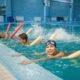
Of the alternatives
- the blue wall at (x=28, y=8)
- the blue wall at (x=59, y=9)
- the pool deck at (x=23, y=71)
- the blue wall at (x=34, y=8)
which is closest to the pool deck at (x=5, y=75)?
the pool deck at (x=23, y=71)

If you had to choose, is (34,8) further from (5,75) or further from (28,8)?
(5,75)

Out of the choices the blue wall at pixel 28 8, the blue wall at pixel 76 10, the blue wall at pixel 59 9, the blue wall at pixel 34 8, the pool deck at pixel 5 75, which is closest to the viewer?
the pool deck at pixel 5 75

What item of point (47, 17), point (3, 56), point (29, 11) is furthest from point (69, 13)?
point (3, 56)

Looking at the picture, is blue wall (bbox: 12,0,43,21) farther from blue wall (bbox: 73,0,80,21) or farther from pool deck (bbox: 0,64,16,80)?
pool deck (bbox: 0,64,16,80)

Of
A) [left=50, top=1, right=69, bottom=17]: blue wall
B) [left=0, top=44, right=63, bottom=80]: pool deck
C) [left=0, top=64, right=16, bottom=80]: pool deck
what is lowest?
[left=0, top=44, right=63, bottom=80]: pool deck

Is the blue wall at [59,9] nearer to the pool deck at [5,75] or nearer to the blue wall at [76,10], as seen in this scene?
the blue wall at [76,10]

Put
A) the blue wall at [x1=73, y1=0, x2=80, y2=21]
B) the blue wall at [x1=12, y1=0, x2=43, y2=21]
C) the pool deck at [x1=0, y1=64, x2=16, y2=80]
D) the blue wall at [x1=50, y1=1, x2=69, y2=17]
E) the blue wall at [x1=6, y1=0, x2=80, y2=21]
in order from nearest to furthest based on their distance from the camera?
1. the pool deck at [x1=0, y1=64, x2=16, y2=80]
2. the blue wall at [x1=6, y1=0, x2=80, y2=21]
3. the blue wall at [x1=12, y1=0, x2=43, y2=21]
4. the blue wall at [x1=50, y1=1, x2=69, y2=17]
5. the blue wall at [x1=73, y1=0, x2=80, y2=21]

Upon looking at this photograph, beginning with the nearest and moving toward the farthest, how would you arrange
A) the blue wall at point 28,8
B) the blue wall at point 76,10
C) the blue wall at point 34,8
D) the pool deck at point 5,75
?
the pool deck at point 5,75 < the blue wall at point 34,8 < the blue wall at point 28,8 < the blue wall at point 76,10

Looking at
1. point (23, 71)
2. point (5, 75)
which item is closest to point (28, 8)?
point (23, 71)

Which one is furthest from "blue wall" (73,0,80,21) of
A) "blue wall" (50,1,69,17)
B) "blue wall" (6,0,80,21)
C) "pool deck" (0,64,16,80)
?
"pool deck" (0,64,16,80)

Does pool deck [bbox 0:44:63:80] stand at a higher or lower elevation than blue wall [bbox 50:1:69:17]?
lower

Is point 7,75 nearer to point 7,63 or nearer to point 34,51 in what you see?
point 7,63

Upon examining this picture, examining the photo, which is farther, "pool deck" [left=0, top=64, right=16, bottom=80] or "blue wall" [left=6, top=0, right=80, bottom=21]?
"blue wall" [left=6, top=0, right=80, bottom=21]

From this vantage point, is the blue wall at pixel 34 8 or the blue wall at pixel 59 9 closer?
the blue wall at pixel 34 8
